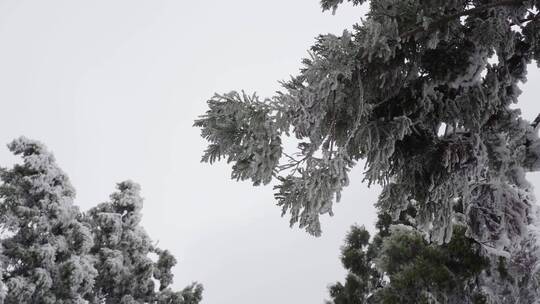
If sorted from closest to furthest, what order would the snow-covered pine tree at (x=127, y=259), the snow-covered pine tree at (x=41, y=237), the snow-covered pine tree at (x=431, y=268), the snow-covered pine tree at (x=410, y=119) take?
the snow-covered pine tree at (x=410, y=119) < the snow-covered pine tree at (x=431, y=268) < the snow-covered pine tree at (x=41, y=237) < the snow-covered pine tree at (x=127, y=259)

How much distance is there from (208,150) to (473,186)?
3168 mm

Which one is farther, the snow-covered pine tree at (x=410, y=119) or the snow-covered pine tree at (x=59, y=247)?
the snow-covered pine tree at (x=59, y=247)

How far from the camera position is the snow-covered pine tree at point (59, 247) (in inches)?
539

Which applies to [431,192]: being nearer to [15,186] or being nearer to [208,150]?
[208,150]

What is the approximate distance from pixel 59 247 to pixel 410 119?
13.6m

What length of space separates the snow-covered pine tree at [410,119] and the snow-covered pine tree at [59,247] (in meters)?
11.0

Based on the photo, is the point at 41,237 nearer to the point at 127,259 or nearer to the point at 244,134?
the point at 127,259

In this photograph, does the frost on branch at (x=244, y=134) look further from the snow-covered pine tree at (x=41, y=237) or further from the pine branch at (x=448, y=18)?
the snow-covered pine tree at (x=41, y=237)

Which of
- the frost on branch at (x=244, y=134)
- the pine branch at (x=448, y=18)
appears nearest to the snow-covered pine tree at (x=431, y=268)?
the pine branch at (x=448, y=18)

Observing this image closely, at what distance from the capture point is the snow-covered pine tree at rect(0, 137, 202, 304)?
13.7 metres

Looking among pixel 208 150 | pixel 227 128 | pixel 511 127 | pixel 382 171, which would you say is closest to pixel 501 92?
pixel 511 127

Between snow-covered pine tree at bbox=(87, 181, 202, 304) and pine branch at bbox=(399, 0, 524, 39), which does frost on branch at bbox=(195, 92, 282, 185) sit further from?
snow-covered pine tree at bbox=(87, 181, 202, 304)

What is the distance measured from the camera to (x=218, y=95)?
411 centimetres

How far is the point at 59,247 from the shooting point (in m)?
14.3
